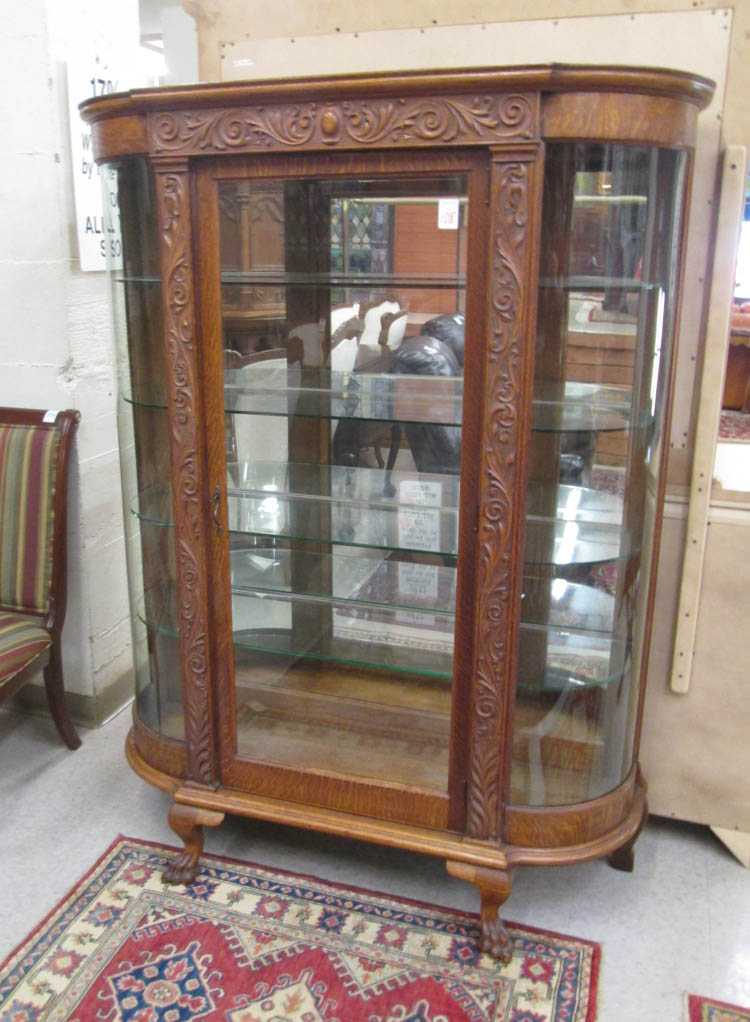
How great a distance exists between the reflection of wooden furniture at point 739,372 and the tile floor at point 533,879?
452 cm

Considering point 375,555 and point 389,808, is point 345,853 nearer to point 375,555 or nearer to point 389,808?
point 389,808

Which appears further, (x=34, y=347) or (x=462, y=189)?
(x=34, y=347)

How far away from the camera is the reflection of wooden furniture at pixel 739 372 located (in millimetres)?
5965

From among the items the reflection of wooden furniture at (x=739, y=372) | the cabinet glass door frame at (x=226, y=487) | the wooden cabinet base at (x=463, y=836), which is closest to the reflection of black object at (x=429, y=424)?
the cabinet glass door frame at (x=226, y=487)

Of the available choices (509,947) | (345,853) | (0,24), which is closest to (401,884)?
(345,853)

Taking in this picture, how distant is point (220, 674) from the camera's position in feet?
6.07

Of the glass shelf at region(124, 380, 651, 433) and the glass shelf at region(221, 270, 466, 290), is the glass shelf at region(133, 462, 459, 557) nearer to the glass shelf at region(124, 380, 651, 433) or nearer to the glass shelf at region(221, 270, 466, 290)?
the glass shelf at region(124, 380, 651, 433)

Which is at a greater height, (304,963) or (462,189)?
(462,189)

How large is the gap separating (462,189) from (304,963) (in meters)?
1.43

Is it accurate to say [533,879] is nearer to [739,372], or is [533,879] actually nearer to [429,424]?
[429,424]

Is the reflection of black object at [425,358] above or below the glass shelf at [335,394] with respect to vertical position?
above

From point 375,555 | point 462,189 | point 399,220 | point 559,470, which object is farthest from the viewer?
point 375,555

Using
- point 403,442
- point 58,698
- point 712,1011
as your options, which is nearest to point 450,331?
point 403,442

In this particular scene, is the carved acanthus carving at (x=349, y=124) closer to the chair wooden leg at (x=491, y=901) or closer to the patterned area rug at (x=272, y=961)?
the chair wooden leg at (x=491, y=901)
